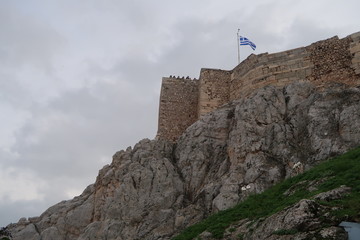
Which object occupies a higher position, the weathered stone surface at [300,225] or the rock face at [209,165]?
the rock face at [209,165]

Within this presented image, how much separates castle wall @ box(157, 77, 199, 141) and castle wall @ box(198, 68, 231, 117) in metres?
1.27

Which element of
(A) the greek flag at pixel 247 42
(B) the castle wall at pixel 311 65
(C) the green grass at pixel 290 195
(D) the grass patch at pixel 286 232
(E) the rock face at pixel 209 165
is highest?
(A) the greek flag at pixel 247 42

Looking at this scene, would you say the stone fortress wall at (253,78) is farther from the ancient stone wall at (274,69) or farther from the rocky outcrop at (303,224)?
the rocky outcrop at (303,224)

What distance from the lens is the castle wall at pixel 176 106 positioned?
3136cm

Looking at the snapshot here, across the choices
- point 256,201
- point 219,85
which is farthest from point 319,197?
point 219,85

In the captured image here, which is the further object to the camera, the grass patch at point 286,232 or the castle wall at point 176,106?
the castle wall at point 176,106

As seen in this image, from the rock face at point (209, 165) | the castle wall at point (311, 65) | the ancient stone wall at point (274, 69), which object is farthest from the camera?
the ancient stone wall at point (274, 69)

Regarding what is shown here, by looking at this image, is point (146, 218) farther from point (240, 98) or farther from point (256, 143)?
point (240, 98)

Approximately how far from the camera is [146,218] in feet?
77.0

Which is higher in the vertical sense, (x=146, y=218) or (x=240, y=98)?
(x=240, y=98)

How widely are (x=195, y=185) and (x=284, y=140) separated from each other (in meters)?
5.75

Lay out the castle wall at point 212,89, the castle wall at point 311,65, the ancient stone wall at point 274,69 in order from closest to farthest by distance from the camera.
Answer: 1. the castle wall at point 311,65
2. the ancient stone wall at point 274,69
3. the castle wall at point 212,89

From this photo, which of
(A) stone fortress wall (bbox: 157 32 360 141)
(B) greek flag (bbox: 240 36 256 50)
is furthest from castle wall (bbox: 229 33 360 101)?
(B) greek flag (bbox: 240 36 256 50)

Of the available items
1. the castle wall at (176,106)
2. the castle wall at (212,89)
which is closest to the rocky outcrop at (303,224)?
the castle wall at (212,89)
